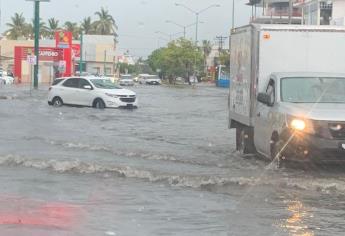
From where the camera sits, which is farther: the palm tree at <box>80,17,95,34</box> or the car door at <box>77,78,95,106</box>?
the palm tree at <box>80,17,95,34</box>

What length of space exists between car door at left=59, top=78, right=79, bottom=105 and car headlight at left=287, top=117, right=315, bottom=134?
72.3ft

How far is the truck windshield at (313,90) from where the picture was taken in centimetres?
1225

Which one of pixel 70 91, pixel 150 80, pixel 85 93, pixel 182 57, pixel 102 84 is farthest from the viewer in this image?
pixel 182 57

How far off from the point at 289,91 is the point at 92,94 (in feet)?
66.4

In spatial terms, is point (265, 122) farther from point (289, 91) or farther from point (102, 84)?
point (102, 84)

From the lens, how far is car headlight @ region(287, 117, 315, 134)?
11172 mm

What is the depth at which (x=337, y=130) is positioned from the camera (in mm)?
11117

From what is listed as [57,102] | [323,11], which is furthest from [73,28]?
[57,102]

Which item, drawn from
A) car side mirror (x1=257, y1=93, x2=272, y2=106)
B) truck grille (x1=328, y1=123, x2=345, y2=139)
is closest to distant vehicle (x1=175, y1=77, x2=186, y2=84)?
car side mirror (x1=257, y1=93, x2=272, y2=106)

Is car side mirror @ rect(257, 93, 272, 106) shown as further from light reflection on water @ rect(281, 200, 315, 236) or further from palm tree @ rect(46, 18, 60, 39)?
palm tree @ rect(46, 18, 60, 39)

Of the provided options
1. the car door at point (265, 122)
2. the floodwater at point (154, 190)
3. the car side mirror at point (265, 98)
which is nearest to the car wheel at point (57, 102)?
the floodwater at point (154, 190)

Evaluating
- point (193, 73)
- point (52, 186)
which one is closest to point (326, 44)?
point (52, 186)

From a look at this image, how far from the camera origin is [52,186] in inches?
407

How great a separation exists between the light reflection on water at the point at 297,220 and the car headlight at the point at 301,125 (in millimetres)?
2008
